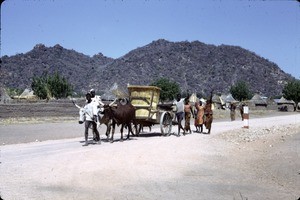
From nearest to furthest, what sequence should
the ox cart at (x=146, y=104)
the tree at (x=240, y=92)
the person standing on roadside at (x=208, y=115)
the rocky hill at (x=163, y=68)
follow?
1. the ox cart at (x=146, y=104)
2. the person standing on roadside at (x=208, y=115)
3. the tree at (x=240, y=92)
4. the rocky hill at (x=163, y=68)

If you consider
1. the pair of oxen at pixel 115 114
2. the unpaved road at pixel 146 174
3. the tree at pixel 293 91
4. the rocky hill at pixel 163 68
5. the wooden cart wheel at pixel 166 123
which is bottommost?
the unpaved road at pixel 146 174

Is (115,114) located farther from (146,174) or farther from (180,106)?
(146,174)

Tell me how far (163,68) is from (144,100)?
14433cm

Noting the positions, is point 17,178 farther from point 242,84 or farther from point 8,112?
point 242,84

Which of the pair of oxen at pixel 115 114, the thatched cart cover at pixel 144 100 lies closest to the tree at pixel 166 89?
the thatched cart cover at pixel 144 100

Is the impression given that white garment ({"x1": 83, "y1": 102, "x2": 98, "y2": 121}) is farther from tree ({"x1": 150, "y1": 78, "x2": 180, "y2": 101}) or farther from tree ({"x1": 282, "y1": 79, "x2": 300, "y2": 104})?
tree ({"x1": 282, "y1": 79, "x2": 300, "y2": 104})

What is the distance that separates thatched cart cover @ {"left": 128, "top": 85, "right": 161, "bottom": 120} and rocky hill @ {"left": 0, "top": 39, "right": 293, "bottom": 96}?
403ft

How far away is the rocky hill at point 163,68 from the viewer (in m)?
154

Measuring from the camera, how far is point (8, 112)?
37.6 meters

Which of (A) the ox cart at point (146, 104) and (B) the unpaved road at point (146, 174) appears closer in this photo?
(B) the unpaved road at point (146, 174)

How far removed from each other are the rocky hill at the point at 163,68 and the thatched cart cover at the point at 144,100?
4836 inches

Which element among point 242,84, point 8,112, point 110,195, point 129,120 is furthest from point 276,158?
point 242,84

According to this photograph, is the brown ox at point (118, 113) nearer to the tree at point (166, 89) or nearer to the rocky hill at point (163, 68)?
the tree at point (166, 89)

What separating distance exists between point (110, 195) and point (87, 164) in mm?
2822
